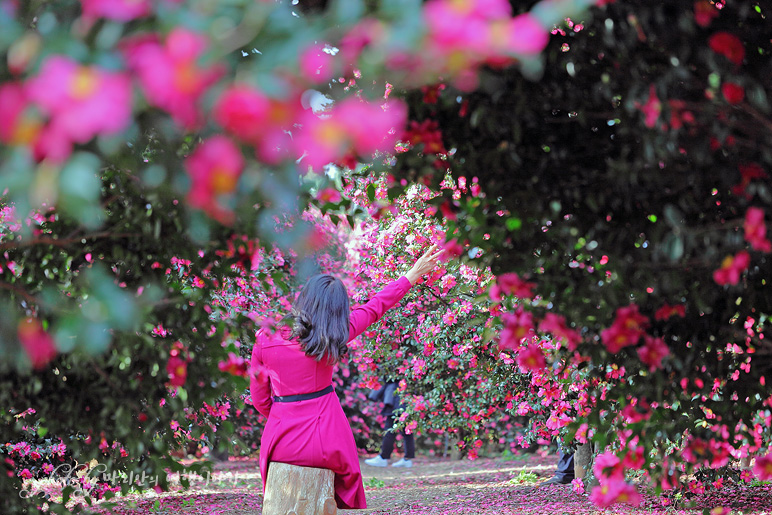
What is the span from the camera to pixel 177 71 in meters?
0.77

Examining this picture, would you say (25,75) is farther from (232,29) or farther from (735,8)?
(735,8)

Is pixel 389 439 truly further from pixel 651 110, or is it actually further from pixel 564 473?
pixel 651 110

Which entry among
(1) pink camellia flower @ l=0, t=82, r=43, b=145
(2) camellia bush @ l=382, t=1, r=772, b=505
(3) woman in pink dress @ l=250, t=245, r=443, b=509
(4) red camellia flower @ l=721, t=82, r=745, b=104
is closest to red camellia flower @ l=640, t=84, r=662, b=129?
(2) camellia bush @ l=382, t=1, r=772, b=505

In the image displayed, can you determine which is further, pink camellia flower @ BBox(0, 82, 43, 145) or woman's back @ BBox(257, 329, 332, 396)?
woman's back @ BBox(257, 329, 332, 396)

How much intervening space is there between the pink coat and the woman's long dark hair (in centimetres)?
5

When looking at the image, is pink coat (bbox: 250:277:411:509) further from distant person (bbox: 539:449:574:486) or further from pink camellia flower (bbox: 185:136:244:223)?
distant person (bbox: 539:449:574:486)

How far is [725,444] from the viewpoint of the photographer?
185 centimetres

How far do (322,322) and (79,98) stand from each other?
6.74 feet

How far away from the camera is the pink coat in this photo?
2.72 meters

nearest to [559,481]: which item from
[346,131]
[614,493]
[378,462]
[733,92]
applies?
[378,462]

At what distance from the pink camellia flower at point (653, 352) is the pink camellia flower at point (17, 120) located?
4.60 feet

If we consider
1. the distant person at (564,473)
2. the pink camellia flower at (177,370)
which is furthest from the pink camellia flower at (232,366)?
the distant person at (564,473)

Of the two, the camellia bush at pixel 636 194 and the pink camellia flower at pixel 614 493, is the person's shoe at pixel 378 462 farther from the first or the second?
the pink camellia flower at pixel 614 493

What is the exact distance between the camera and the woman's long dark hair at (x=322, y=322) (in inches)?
108
